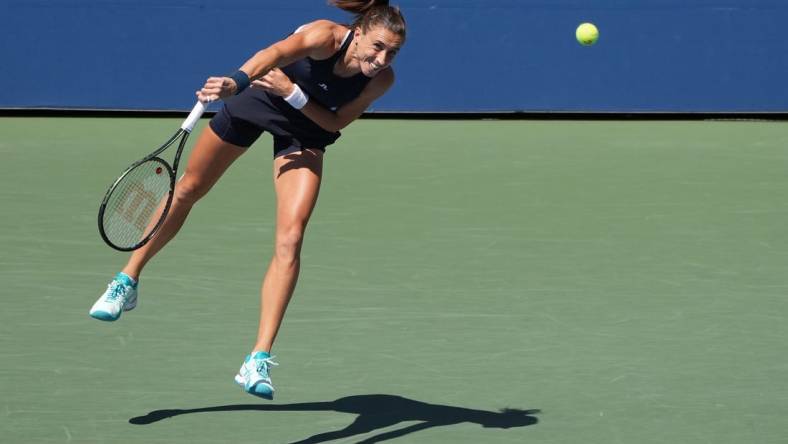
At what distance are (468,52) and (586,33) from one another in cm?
132

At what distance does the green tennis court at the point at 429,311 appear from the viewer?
5211 mm

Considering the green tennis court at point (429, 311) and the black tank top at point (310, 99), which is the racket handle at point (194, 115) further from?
the green tennis court at point (429, 311)

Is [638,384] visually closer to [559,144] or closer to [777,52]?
[559,144]

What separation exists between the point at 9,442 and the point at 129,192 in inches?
43.1

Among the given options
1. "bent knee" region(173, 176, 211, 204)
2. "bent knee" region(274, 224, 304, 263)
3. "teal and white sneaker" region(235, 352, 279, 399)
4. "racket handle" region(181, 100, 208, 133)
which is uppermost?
"bent knee" region(173, 176, 211, 204)

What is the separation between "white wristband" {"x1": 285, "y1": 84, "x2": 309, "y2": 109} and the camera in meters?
5.32

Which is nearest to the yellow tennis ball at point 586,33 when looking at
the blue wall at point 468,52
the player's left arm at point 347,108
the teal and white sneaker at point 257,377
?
the blue wall at point 468,52

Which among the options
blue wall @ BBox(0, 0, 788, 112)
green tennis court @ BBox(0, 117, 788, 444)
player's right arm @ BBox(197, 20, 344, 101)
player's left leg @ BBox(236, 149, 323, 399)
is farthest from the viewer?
blue wall @ BBox(0, 0, 788, 112)

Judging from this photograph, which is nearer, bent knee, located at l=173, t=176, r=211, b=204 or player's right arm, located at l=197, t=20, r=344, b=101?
player's right arm, located at l=197, t=20, r=344, b=101

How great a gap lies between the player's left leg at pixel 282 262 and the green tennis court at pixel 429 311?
0.22m

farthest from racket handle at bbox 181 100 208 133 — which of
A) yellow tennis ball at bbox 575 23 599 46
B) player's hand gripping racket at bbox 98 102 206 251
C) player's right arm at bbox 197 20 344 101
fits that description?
yellow tennis ball at bbox 575 23 599 46

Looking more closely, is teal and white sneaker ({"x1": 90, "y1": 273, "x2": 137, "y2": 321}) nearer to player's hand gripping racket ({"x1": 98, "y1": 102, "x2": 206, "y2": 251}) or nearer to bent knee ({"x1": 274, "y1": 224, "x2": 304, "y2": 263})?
player's hand gripping racket ({"x1": 98, "y1": 102, "x2": 206, "y2": 251})

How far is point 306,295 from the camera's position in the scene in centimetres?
730

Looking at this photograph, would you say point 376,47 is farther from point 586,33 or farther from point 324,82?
point 586,33
